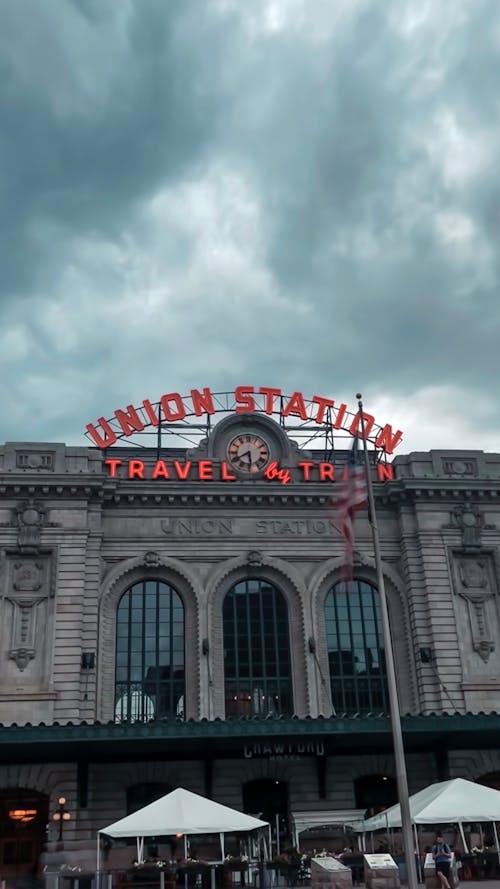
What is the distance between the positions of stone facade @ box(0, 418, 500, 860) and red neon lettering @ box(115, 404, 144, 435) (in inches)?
153

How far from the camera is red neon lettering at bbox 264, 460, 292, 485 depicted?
150 feet

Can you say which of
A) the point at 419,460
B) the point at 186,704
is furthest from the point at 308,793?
the point at 419,460

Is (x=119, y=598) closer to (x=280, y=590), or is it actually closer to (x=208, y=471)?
(x=208, y=471)

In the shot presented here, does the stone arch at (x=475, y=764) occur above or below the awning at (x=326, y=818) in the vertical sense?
above

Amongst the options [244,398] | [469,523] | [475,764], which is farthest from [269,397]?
[475,764]

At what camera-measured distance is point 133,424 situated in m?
48.3

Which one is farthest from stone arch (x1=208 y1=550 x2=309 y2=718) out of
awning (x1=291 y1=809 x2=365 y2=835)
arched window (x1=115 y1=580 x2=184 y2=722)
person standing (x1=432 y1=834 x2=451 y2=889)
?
person standing (x1=432 y1=834 x2=451 y2=889)

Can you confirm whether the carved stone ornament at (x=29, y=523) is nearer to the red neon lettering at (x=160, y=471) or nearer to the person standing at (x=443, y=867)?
the red neon lettering at (x=160, y=471)

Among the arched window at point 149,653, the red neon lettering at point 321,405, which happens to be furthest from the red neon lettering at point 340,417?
the arched window at point 149,653

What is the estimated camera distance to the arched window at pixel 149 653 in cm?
4091

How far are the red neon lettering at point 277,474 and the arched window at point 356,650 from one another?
633 centimetres

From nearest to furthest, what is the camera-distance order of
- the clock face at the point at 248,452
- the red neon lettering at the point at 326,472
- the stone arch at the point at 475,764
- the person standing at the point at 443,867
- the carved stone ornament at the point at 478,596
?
1. the person standing at the point at 443,867
2. the stone arch at the point at 475,764
3. the carved stone ornament at the point at 478,596
4. the red neon lettering at the point at 326,472
5. the clock face at the point at 248,452

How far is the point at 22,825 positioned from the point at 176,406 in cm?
2340

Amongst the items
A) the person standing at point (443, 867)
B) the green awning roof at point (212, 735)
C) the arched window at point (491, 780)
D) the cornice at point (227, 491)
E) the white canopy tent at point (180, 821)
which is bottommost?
the person standing at point (443, 867)
